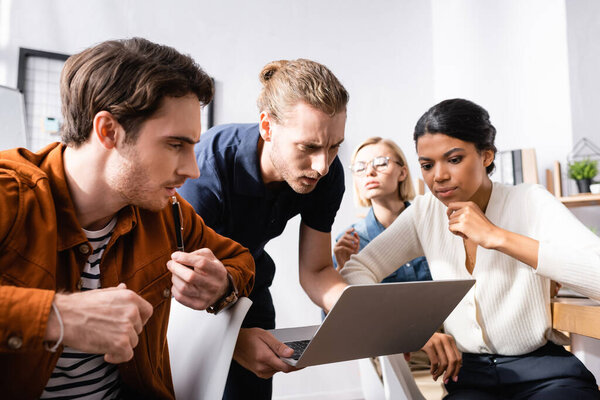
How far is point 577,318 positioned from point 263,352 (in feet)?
2.39

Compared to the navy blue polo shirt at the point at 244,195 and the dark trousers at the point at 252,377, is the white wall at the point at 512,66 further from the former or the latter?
the dark trousers at the point at 252,377

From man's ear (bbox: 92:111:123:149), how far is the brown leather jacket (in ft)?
0.30

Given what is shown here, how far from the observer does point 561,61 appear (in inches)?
112

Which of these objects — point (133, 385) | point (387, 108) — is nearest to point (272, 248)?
point (387, 108)

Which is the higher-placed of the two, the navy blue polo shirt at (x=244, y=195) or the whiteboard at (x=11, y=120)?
the whiteboard at (x=11, y=120)

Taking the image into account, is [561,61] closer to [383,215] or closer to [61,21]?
[383,215]

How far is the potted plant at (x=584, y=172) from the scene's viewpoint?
257 cm

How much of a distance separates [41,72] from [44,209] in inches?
84.9

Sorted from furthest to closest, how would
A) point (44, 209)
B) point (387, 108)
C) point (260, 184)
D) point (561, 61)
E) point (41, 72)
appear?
point (387, 108) → point (561, 61) → point (41, 72) → point (260, 184) → point (44, 209)

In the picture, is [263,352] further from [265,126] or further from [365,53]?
[365,53]

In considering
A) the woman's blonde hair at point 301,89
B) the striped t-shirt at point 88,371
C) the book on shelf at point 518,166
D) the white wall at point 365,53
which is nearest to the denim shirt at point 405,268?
the white wall at point 365,53

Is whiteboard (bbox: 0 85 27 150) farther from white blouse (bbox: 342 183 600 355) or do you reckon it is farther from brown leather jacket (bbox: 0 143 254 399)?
white blouse (bbox: 342 183 600 355)

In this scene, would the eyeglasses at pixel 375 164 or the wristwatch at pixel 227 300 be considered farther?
the eyeglasses at pixel 375 164

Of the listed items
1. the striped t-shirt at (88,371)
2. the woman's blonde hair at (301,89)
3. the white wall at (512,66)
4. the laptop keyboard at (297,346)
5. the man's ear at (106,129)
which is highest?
the white wall at (512,66)
